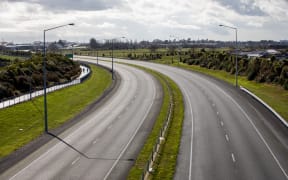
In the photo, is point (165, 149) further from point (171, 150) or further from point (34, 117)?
point (34, 117)

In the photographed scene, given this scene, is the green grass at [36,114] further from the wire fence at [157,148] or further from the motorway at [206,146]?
the wire fence at [157,148]

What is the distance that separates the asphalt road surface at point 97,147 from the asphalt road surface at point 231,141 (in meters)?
4.26

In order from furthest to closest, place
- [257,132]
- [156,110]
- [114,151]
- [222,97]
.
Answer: [222,97]
[156,110]
[257,132]
[114,151]

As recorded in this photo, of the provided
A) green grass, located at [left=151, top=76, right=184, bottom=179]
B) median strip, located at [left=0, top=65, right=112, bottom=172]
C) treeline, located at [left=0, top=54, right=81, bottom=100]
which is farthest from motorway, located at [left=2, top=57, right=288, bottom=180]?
treeline, located at [left=0, top=54, right=81, bottom=100]

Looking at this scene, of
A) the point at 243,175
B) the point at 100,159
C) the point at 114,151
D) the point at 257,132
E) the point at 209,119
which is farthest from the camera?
the point at 209,119

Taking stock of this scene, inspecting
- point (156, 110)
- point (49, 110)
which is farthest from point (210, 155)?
point (49, 110)

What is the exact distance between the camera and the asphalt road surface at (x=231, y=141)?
93.3ft

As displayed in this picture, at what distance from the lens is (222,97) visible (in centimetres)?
6269

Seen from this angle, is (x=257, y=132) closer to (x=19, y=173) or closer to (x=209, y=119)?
(x=209, y=119)

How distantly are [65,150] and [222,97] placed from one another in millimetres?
33107

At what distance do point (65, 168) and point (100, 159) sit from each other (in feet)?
10.4

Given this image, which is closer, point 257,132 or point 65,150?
point 65,150

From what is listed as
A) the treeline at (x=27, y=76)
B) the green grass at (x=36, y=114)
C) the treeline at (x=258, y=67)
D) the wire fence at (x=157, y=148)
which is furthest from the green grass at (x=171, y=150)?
the treeline at (x=258, y=67)

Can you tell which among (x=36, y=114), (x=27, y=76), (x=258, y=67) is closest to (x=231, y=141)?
(x=36, y=114)
